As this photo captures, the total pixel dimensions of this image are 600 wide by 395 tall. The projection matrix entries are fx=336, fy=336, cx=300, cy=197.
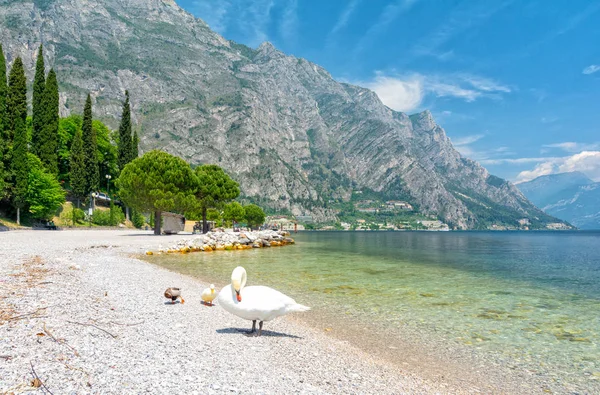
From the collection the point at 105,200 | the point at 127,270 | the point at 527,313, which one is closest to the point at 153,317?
the point at 127,270

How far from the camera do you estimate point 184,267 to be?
23.9 metres

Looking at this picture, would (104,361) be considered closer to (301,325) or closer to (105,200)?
(301,325)

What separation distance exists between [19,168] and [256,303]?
180 feet

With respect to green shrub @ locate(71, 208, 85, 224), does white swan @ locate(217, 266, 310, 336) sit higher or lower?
lower

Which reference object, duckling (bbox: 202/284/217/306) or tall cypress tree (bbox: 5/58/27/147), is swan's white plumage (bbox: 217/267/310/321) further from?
tall cypress tree (bbox: 5/58/27/147)

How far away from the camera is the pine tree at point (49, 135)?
57406 millimetres

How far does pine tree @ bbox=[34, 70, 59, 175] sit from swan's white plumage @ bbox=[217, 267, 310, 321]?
63.2 meters

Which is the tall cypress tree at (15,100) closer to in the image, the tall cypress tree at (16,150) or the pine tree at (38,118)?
the tall cypress tree at (16,150)

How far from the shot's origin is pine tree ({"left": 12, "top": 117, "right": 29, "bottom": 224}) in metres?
46.3

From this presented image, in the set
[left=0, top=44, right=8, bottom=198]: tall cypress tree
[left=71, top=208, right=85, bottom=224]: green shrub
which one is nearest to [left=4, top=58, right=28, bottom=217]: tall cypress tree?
[left=0, top=44, right=8, bottom=198]: tall cypress tree

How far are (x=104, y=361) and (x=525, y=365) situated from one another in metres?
9.16

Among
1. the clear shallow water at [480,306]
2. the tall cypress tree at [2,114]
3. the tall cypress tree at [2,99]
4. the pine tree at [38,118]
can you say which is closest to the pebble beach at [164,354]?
the clear shallow water at [480,306]

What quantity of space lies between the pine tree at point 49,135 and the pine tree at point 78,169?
3655mm

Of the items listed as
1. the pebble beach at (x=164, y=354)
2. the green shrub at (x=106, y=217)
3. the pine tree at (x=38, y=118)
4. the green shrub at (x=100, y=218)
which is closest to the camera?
the pebble beach at (x=164, y=354)
